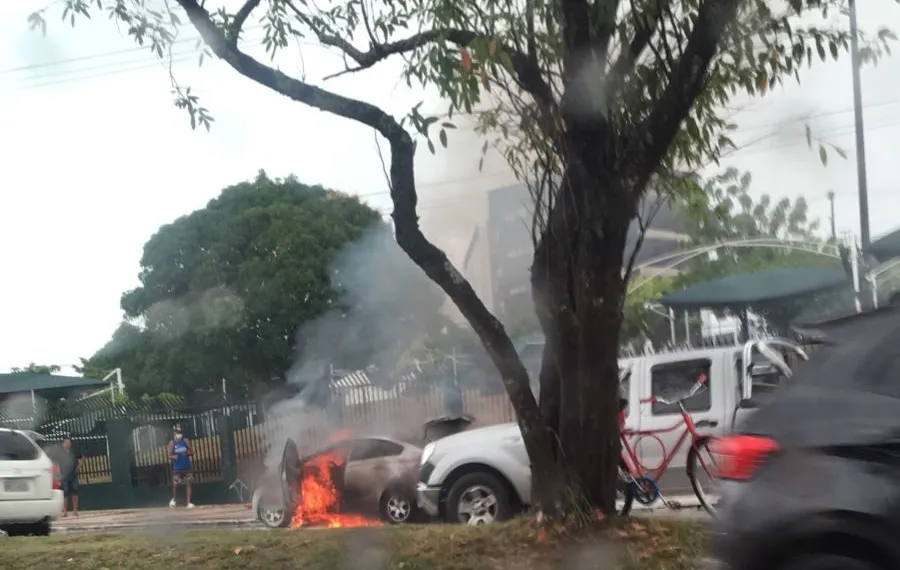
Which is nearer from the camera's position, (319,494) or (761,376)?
(761,376)

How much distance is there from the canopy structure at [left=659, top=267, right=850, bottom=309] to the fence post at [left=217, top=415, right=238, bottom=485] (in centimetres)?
842

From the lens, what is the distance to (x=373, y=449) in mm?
12164

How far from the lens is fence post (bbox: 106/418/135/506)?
2048cm

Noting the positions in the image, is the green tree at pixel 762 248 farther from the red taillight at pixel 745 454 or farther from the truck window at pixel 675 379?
the red taillight at pixel 745 454

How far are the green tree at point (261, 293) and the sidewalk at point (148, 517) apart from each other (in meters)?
3.27

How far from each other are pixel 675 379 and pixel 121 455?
1374 cm

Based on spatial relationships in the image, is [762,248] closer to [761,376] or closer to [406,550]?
[761,376]

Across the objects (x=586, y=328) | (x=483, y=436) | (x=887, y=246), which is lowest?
(x=483, y=436)

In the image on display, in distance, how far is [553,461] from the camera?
6.47 meters

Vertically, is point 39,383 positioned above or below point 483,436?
above

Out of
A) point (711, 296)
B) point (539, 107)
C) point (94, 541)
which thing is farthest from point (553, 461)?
point (711, 296)

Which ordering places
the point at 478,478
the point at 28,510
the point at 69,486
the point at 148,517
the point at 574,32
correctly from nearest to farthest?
the point at 574,32
the point at 478,478
the point at 28,510
the point at 148,517
the point at 69,486

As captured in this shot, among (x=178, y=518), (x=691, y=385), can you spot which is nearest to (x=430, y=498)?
(x=691, y=385)

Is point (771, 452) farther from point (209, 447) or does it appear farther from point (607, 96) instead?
point (209, 447)
